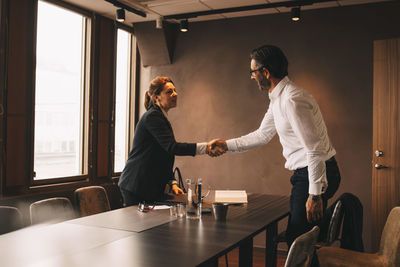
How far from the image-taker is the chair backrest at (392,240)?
2174 mm

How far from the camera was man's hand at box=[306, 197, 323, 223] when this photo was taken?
2.16 m

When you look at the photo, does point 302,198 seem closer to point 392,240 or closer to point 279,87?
point 392,240

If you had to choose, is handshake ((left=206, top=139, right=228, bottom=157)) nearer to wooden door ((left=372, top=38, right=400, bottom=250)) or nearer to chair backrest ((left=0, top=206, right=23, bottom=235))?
chair backrest ((left=0, top=206, right=23, bottom=235))

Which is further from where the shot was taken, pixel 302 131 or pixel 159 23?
pixel 159 23

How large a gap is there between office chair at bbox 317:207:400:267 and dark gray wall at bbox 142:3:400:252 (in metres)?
2.21

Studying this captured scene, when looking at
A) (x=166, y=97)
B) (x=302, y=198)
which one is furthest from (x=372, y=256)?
(x=166, y=97)

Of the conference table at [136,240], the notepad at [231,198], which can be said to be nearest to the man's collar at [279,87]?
the conference table at [136,240]

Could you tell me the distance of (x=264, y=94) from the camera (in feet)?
16.5

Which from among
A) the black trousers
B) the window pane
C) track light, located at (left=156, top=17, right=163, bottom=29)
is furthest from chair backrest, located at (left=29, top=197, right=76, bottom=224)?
track light, located at (left=156, top=17, right=163, bottom=29)

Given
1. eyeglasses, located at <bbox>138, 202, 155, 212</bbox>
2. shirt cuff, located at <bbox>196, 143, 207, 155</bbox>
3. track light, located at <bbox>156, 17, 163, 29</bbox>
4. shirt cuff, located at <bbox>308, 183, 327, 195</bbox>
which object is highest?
track light, located at <bbox>156, 17, 163, 29</bbox>

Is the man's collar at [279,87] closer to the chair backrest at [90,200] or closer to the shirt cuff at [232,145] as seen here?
the shirt cuff at [232,145]

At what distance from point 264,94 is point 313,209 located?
301cm

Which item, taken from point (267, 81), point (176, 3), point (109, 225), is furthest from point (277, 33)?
point (109, 225)

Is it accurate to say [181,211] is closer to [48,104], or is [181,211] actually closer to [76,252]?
[76,252]
